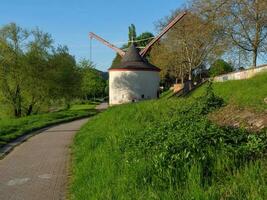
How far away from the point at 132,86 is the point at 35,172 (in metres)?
49.0

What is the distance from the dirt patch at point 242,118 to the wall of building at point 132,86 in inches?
1885

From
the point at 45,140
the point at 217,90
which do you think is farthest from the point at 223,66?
the point at 45,140

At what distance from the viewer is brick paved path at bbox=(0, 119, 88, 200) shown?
8771 mm

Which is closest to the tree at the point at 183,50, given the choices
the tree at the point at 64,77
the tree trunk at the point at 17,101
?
the tree at the point at 64,77

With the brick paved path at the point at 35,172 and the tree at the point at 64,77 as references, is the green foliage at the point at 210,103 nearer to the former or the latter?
the brick paved path at the point at 35,172

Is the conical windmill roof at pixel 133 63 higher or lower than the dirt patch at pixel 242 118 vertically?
higher

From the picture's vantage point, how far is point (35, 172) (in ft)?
36.1

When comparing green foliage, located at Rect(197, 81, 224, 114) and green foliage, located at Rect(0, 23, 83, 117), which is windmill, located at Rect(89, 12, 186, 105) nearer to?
green foliage, located at Rect(0, 23, 83, 117)

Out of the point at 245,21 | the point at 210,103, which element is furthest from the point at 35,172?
the point at 245,21

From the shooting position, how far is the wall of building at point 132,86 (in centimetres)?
5991

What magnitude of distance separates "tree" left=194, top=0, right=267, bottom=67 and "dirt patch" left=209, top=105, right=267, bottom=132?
2116cm

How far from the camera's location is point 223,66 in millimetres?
76125

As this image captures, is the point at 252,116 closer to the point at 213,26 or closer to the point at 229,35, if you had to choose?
the point at 213,26

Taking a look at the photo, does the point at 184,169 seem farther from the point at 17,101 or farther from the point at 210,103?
the point at 17,101
